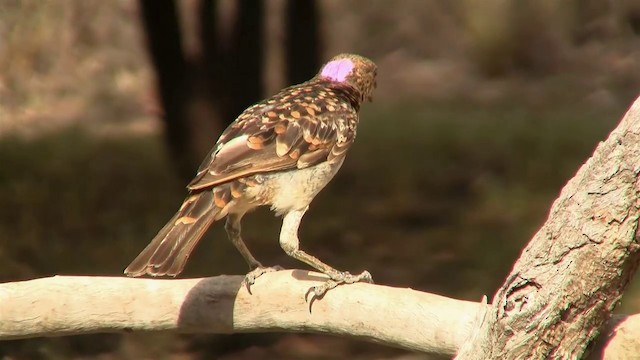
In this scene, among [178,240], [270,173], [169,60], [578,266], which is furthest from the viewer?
[169,60]

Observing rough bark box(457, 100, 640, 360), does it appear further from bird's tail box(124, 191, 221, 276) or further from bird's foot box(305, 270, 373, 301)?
bird's tail box(124, 191, 221, 276)

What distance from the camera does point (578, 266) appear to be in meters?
3.11

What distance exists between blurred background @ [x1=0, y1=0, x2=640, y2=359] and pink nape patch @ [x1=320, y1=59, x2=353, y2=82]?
9.21ft

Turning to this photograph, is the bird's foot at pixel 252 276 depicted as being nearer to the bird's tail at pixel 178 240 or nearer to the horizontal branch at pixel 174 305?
the horizontal branch at pixel 174 305

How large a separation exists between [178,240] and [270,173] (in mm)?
552

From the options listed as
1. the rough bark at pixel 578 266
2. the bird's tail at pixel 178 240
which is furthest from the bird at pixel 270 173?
the rough bark at pixel 578 266

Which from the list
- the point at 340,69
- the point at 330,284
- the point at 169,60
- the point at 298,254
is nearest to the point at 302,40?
the point at 169,60

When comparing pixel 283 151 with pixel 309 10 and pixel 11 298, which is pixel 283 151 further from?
pixel 309 10

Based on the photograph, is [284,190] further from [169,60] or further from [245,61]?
[245,61]

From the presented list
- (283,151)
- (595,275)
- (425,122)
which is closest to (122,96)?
(425,122)

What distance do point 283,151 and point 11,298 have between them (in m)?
1.13

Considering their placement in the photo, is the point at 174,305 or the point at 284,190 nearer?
the point at 174,305

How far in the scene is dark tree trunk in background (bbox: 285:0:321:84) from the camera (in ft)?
27.3

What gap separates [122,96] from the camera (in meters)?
11.8
